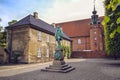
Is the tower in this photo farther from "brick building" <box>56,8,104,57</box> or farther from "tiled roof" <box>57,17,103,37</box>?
"tiled roof" <box>57,17,103,37</box>

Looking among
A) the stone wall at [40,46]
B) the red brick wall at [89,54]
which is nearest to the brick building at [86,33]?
the red brick wall at [89,54]

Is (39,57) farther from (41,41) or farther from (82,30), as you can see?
(82,30)

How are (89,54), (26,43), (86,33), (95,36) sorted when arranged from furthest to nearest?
(86,33) → (95,36) → (89,54) → (26,43)

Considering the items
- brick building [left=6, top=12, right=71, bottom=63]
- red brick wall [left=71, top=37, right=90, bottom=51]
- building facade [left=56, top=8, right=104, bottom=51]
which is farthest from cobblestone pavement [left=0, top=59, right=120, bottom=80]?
red brick wall [left=71, top=37, right=90, bottom=51]

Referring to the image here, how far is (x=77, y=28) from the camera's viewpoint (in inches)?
2213

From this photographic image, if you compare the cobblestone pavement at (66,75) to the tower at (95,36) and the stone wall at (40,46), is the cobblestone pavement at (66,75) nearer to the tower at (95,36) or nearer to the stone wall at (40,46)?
the stone wall at (40,46)

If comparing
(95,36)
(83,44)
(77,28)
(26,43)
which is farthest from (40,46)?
(77,28)

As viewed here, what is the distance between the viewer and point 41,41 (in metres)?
26.0

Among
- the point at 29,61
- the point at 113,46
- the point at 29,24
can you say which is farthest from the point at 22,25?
the point at 113,46

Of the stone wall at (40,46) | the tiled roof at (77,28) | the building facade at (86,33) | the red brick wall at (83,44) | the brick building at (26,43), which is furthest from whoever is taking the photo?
the tiled roof at (77,28)

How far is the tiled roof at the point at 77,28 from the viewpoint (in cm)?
5386

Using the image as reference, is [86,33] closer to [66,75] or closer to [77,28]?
[77,28]

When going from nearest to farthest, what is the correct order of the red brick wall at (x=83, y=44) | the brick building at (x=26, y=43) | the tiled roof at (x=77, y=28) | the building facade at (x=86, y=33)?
the brick building at (x=26, y=43) < the building facade at (x=86, y=33) < the red brick wall at (x=83, y=44) < the tiled roof at (x=77, y=28)

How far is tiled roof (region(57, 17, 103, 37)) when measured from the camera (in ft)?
177
